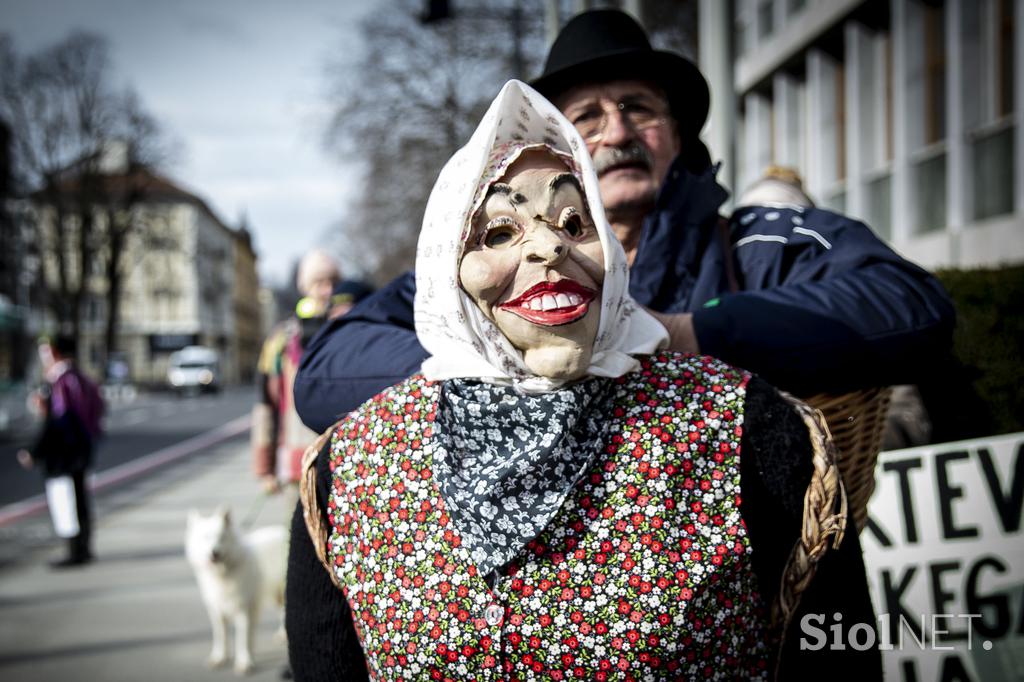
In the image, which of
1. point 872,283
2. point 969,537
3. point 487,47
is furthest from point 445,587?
point 487,47

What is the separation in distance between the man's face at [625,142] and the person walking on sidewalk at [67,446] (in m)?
6.89

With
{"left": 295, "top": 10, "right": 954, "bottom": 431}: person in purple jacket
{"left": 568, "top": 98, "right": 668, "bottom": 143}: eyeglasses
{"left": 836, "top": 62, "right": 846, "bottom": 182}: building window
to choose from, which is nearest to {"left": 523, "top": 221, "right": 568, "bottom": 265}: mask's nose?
{"left": 295, "top": 10, "right": 954, "bottom": 431}: person in purple jacket

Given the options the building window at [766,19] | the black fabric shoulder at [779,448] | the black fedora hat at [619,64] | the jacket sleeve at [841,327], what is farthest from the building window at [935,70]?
the black fabric shoulder at [779,448]

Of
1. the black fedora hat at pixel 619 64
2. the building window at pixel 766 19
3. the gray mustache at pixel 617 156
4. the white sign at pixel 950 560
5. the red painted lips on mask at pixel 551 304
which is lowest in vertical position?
the white sign at pixel 950 560

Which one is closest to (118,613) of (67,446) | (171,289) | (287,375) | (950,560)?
(67,446)

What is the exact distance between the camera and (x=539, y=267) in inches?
58.2

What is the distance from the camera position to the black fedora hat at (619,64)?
7.33 feet

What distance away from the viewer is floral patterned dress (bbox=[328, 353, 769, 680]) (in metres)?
1.49

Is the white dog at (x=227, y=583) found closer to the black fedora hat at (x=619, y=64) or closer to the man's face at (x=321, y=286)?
the man's face at (x=321, y=286)

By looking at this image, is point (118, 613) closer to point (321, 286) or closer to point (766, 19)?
point (321, 286)

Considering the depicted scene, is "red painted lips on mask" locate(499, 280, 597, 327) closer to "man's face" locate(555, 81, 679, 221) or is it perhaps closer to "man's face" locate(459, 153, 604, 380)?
"man's face" locate(459, 153, 604, 380)

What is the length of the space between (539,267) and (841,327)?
66 cm

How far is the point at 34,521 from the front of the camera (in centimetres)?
982

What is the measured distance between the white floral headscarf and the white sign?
170cm
